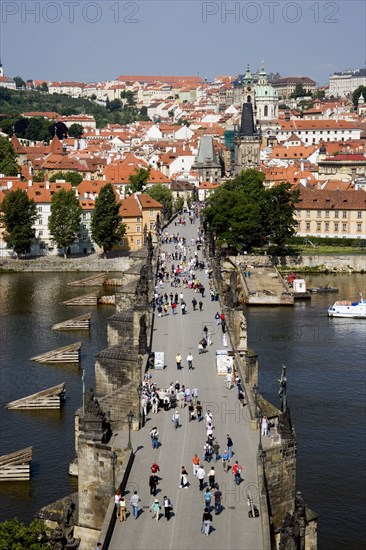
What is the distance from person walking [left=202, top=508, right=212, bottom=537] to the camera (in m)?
20.8

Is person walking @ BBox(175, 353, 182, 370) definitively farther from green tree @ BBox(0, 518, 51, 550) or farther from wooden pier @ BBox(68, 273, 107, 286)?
wooden pier @ BBox(68, 273, 107, 286)

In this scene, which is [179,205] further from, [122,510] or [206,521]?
[206,521]

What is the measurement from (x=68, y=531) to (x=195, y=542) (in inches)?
189

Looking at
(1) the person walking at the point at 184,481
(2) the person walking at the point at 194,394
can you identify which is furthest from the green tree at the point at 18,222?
(1) the person walking at the point at 184,481

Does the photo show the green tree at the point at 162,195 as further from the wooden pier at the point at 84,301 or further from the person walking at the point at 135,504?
the person walking at the point at 135,504

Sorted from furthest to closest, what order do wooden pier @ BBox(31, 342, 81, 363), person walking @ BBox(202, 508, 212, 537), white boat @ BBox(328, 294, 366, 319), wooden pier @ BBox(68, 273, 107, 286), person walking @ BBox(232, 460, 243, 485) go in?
wooden pier @ BBox(68, 273, 107, 286) → white boat @ BBox(328, 294, 366, 319) → wooden pier @ BBox(31, 342, 81, 363) → person walking @ BBox(232, 460, 243, 485) → person walking @ BBox(202, 508, 212, 537)

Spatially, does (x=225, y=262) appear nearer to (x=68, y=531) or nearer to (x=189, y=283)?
(x=189, y=283)

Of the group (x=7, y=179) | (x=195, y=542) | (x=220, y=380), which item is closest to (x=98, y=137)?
(x=7, y=179)

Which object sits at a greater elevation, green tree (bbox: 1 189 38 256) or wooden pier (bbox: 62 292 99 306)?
green tree (bbox: 1 189 38 256)

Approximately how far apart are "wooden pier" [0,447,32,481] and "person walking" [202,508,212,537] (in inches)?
466

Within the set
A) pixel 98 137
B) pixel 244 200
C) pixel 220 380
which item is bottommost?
pixel 220 380

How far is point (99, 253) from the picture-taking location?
82.1 meters

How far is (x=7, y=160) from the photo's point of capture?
117 metres

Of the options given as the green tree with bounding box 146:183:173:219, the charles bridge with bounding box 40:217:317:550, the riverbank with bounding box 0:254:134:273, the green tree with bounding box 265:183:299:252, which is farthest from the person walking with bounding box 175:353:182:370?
the green tree with bounding box 146:183:173:219
